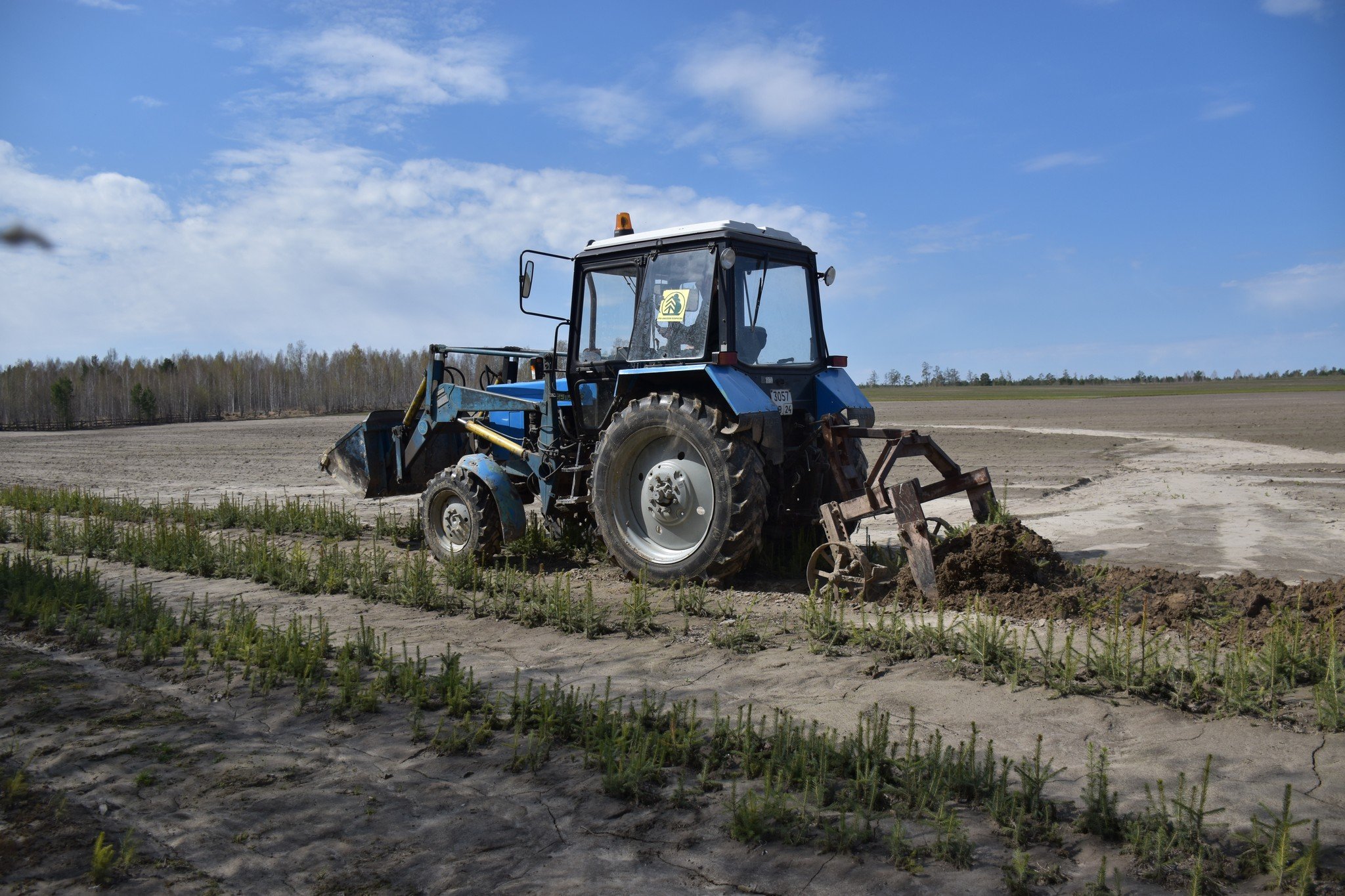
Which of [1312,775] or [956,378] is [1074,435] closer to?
[1312,775]

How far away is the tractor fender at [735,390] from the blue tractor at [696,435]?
0.01 m

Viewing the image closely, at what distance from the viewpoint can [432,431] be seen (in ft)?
29.3

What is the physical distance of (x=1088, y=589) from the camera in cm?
575

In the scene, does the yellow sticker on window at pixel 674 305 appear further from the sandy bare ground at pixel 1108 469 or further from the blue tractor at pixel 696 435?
the sandy bare ground at pixel 1108 469

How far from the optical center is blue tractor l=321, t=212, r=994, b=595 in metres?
6.36

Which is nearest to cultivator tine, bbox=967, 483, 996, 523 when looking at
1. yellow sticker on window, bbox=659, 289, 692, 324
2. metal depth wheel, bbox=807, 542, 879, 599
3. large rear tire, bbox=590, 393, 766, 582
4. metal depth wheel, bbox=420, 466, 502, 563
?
metal depth wheel, bbox=807, 542, 879, 599

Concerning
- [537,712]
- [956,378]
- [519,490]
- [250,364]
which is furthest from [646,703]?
[956,378]

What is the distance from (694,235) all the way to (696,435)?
149cm

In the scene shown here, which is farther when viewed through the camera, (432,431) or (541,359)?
(432,431)

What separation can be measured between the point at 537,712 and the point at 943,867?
6.18ft

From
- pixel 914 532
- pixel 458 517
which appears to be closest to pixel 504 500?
pixel 458 517

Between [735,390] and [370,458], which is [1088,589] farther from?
[370,458]

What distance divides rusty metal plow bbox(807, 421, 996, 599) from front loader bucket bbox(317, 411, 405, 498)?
4.44 m

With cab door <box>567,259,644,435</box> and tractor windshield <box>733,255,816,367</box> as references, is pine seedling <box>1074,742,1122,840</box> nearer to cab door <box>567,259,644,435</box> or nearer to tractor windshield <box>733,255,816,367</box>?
tractor windshield <box>733,255,816,367</box>
